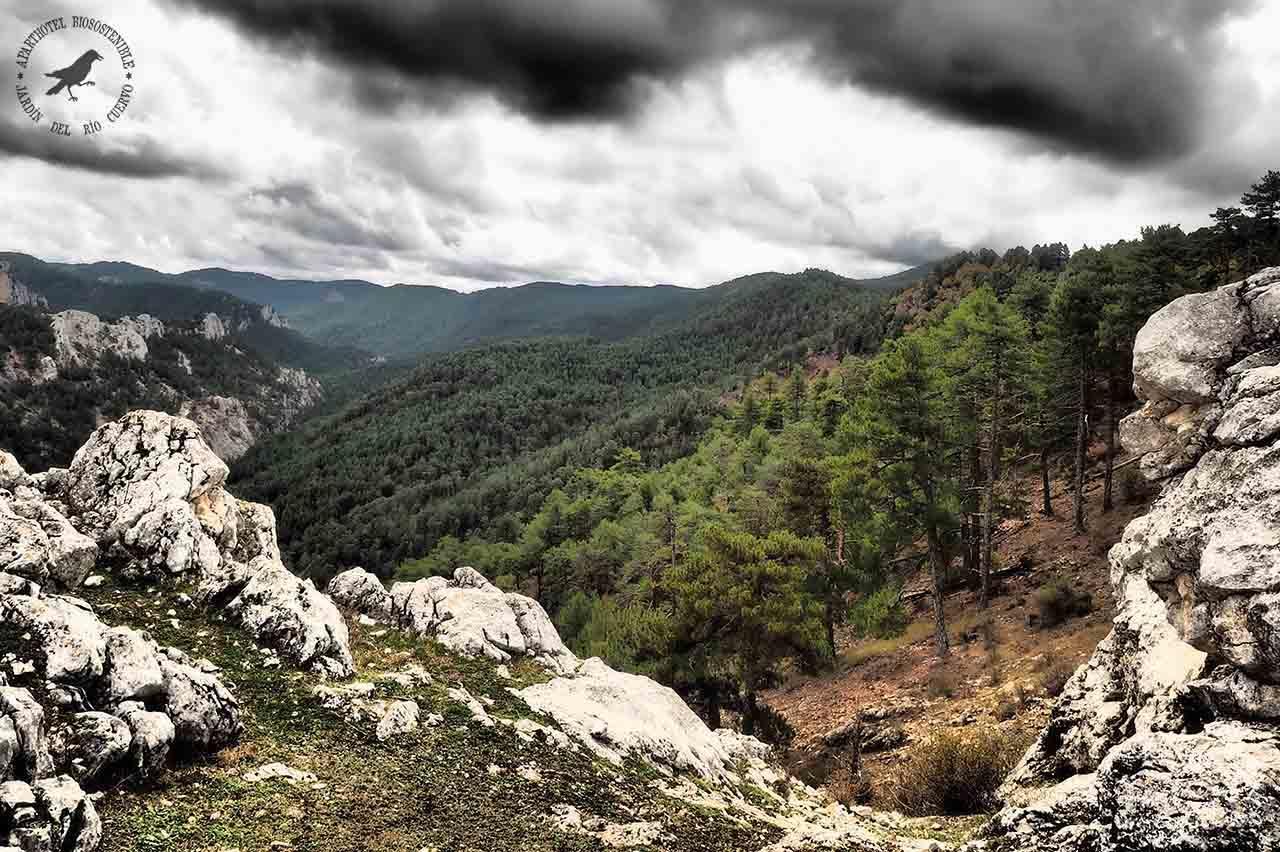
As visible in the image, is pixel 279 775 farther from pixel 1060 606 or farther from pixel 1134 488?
pixel 1134 488

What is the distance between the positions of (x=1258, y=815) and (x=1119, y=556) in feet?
24.2

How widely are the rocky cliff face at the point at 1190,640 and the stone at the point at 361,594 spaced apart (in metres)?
18.5

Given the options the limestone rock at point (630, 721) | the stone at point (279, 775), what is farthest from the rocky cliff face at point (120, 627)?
the limestone rock at point (630, 721)

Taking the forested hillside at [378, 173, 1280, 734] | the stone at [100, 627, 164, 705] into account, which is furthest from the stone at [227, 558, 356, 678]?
the forested hillside at [378, 173, 1280, 734]

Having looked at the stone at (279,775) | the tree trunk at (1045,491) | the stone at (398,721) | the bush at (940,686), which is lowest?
the bush at (940,686)

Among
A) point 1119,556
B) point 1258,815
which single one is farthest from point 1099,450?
point 1258,815

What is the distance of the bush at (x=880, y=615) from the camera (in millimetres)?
29891

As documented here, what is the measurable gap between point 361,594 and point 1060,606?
27.4 m

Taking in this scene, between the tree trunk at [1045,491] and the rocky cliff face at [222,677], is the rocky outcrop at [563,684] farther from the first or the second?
the tree trunk at [1045,491]

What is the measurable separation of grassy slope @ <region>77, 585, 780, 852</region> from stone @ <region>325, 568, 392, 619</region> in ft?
22.1

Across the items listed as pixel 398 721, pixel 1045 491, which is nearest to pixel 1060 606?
pixel 1045 491

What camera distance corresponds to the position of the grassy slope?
8.57 metres

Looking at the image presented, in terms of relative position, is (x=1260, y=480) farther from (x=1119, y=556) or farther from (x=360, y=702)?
(x=360, y=702)

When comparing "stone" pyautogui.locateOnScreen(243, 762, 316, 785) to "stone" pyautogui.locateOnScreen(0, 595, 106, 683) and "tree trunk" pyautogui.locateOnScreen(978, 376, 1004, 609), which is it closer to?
"stone" pyautogui.locateOnScreen(0, 595, 106, 683)
